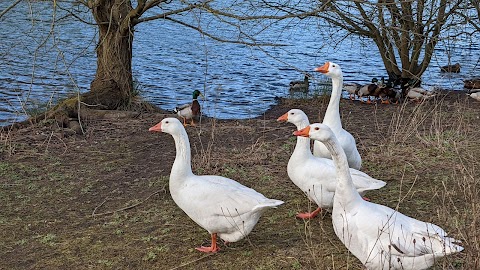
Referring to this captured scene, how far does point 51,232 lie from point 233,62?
12.0 m

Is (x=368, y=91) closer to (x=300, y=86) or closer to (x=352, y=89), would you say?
(x=352, y=89)

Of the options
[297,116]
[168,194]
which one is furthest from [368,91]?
[168,194]

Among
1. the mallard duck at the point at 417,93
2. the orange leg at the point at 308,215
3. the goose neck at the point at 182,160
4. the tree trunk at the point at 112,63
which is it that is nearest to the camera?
the goose neck at the point at 182,160

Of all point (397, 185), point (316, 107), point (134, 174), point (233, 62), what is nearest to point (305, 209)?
point (397, 185)

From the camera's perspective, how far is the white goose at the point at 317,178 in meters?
5.83

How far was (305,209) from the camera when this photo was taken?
6.52 meters

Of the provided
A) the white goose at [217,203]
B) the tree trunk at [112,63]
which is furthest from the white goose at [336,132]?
the tree trunk at [112,63]

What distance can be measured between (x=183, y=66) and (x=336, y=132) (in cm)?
1042

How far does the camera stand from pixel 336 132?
23.0 ft

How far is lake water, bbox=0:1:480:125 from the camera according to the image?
13.5m

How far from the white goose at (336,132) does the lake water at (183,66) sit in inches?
180

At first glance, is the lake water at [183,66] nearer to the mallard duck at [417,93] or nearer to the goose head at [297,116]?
the mallard duck at [417,93]

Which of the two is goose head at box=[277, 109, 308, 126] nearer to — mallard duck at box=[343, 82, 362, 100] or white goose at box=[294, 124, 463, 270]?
white goose at box=[294, 124, 463, 270]

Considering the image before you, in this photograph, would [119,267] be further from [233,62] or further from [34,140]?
[233,62]
